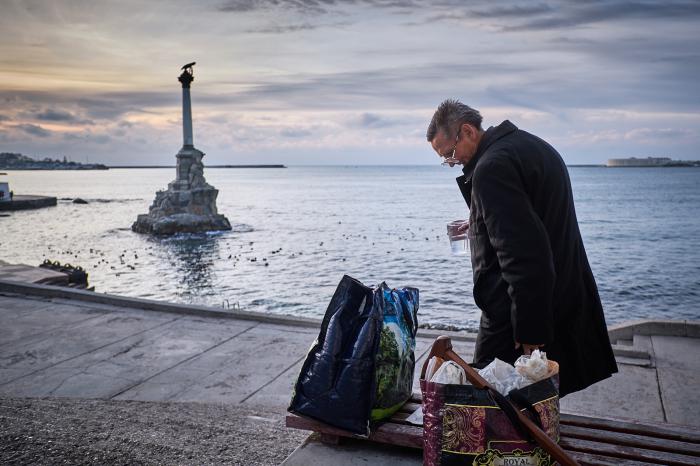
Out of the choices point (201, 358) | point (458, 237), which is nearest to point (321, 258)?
point (201, 358)

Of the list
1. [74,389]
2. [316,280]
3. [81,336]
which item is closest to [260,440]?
[74,389]

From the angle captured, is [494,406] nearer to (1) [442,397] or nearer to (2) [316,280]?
(1) [442,397]

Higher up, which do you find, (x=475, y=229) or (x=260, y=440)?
(x=475, y=229)

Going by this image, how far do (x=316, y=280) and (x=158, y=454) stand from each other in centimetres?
2723

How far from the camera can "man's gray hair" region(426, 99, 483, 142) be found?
3.38 metres

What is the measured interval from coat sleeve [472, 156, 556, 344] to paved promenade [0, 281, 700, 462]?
2761 millimetres

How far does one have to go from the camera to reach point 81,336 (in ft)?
25.5

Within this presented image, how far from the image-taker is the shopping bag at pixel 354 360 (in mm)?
A: 3266

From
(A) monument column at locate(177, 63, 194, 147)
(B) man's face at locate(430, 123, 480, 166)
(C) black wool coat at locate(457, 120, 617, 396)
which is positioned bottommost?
(C) black wool coat at locate(457, 120, 617, 396)

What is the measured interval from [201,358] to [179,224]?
4917 centimetres

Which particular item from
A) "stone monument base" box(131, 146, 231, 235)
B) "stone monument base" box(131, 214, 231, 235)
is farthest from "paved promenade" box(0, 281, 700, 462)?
"stone monument base" box(131, 146, 231, 235)

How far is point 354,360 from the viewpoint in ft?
10.7

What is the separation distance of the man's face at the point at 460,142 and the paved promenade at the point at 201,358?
3.06 meters

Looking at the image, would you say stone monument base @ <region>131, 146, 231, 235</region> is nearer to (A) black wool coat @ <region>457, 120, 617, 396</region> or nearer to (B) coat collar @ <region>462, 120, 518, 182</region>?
(B) coat collar @ <region>462, 120, 518, 182</region>
